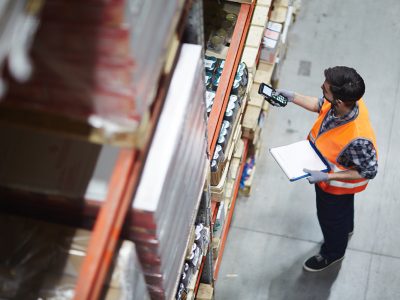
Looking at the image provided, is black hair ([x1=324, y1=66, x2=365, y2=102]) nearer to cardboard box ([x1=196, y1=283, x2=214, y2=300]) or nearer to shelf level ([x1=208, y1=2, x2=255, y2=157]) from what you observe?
shelf level ([x1=208, y1=2, x2=255, y2=157])

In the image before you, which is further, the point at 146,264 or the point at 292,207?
the point at 292,207

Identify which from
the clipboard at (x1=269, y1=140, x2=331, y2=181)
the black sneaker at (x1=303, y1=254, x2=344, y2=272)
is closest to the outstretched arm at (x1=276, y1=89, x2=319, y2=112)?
the clipboard at (x1=269, y1=140, x2=331, y2=181)

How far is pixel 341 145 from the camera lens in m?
4.41

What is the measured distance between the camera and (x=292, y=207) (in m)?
6.19

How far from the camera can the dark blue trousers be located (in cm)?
496

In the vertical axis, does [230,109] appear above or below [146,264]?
above

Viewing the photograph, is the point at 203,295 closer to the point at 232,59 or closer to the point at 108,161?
the point at 232,59

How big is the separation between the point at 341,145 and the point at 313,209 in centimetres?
189

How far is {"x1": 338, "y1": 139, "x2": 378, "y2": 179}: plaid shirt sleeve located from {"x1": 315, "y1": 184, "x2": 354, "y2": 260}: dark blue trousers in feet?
1.74

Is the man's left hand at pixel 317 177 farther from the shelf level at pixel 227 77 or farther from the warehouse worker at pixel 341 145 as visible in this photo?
the shelf level at pixel 227 77

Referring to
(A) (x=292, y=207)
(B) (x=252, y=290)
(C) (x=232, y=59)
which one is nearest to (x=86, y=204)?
(C) (x=232, y=59)

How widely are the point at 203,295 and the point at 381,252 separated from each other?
6.83 feet

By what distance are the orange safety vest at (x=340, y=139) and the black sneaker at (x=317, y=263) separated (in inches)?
41.7

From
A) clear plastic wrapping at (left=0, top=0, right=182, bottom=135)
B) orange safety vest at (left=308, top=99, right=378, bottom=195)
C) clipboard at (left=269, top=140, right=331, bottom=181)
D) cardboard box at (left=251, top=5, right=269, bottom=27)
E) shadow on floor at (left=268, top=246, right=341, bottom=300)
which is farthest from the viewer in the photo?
shadow on floor at (left=268, top=246, right=341, bottom=300)
